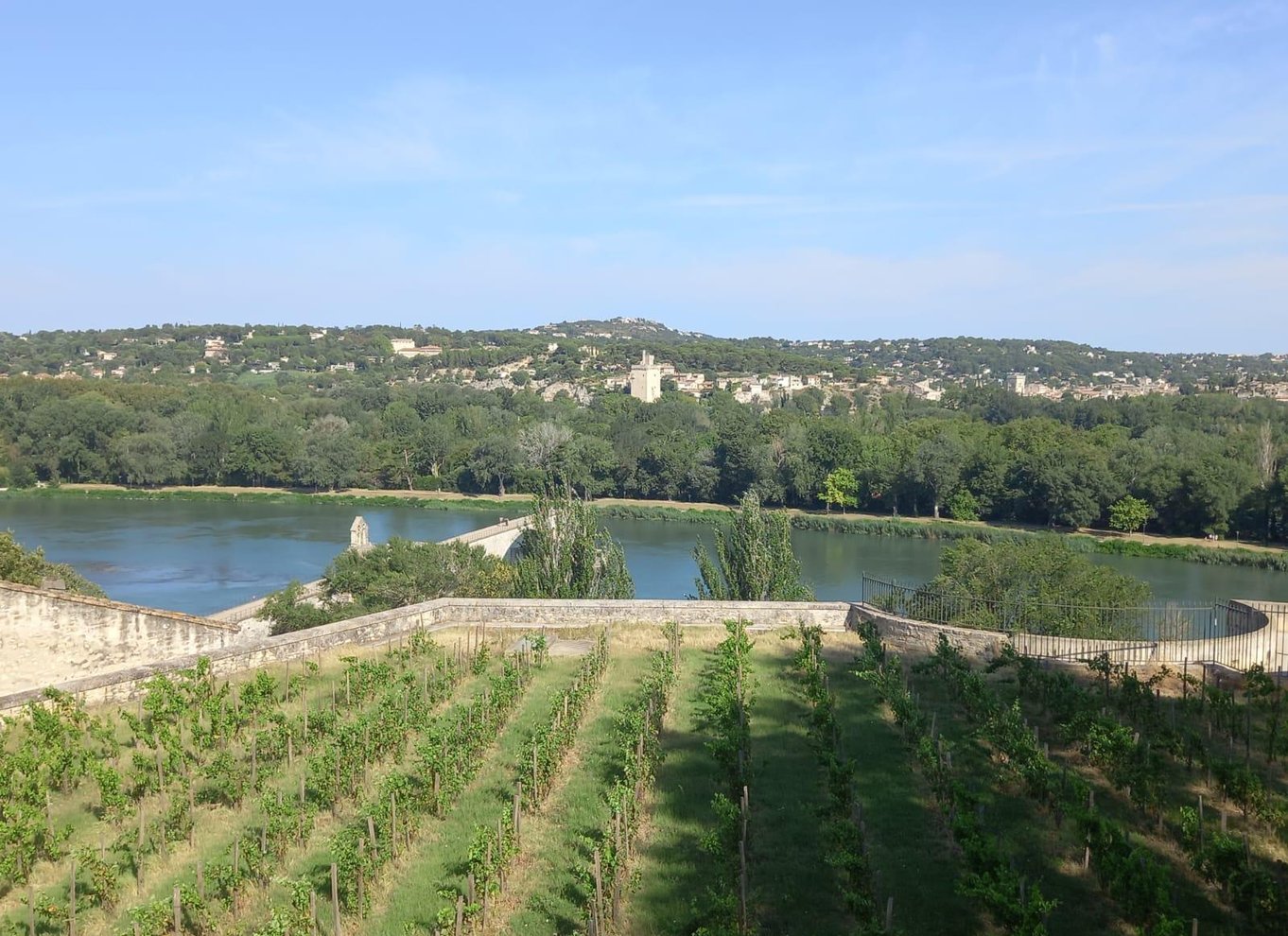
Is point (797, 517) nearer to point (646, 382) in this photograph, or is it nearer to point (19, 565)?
point (19, 565)

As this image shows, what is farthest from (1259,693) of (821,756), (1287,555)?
(1287,555)

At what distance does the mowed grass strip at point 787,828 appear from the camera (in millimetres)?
7762

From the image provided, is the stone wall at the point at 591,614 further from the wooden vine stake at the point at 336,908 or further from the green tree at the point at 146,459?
the green tree at the point at 146,459

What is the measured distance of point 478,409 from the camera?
72062mm

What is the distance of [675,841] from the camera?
29.6 ft

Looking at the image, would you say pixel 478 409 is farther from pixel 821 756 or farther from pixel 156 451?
pixel 821 756

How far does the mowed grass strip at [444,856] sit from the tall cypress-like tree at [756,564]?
13.5m

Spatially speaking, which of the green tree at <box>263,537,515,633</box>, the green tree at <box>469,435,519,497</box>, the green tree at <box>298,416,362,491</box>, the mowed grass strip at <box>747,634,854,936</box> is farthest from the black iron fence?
the green tree at <box>298,416,362,491</box>

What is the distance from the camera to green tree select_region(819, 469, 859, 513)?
54.4 m

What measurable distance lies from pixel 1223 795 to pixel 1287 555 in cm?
3593

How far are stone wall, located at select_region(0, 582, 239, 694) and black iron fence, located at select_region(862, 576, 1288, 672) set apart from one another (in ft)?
36.5

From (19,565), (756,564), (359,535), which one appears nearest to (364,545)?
(359,535)

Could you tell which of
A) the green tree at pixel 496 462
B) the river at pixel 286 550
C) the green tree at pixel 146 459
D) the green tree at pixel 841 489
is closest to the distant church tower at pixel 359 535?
the river at pixel 286 550

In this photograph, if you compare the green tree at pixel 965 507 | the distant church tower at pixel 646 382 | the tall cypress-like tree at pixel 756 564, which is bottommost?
the green tree at pixel 965 507
